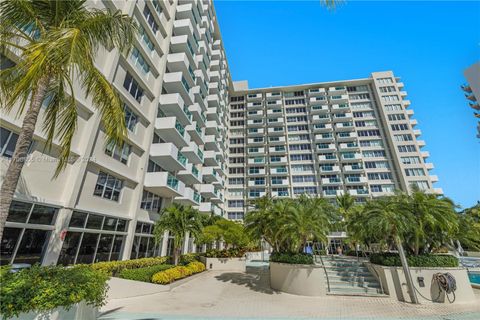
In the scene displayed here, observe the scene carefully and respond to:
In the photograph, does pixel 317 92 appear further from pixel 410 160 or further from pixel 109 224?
pixel 109 224

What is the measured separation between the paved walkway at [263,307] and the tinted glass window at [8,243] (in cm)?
478

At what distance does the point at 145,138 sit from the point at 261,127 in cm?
4421

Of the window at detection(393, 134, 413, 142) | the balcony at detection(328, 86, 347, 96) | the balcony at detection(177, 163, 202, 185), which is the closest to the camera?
the balcony at detection(177, 163, 202, 185)

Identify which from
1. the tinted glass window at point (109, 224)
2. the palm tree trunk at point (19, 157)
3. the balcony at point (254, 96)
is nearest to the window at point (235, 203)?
the balcony at point (254, 96)

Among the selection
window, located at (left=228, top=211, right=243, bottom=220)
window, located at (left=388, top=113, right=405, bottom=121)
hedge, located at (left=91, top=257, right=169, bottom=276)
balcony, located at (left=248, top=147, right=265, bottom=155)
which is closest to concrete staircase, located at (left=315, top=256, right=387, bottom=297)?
hedge, located at (left=91, top=257, right=169, bottom=276)

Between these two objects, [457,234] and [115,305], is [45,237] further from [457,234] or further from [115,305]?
[457,234]

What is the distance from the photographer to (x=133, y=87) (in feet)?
62.4

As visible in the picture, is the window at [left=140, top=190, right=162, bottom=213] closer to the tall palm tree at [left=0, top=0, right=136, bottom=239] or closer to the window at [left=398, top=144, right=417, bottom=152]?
the tall palm tree at [left=0, top=0, right=136, bottom=239]

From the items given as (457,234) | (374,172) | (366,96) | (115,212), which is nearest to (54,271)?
(115,212)

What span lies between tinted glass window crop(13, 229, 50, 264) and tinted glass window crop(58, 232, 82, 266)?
1.07 meters

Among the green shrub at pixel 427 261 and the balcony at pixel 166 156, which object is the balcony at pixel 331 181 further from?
the green shrub at pixel 427 261

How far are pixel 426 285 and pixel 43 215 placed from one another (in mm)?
20058

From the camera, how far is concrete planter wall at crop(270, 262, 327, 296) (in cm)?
1235

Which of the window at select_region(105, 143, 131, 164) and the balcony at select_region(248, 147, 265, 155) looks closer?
the window at select_region(105, 143, 131, 164)
